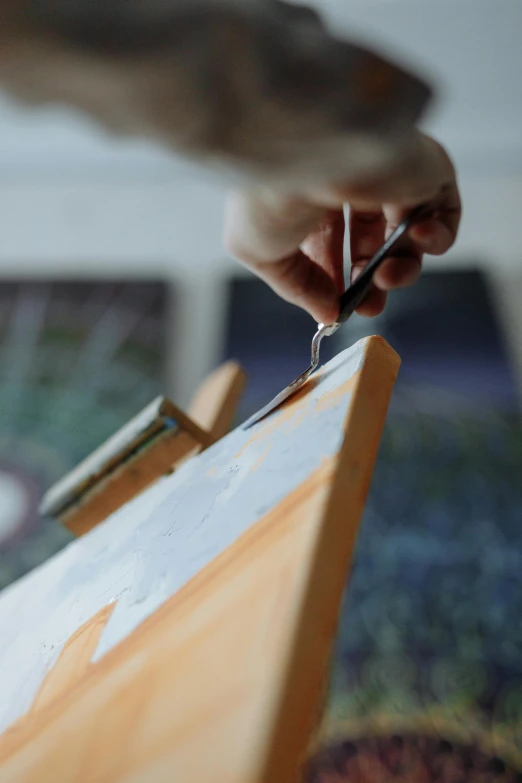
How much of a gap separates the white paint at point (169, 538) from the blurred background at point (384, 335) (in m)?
0.89

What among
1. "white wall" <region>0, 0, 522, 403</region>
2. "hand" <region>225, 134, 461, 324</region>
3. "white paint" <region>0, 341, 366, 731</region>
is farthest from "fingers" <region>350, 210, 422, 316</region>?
"white wall" <region>0, 0, 522, 403</region>

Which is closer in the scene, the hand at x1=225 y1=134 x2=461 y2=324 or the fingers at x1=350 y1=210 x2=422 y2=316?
the hand at x1=225 y1=134 x2=461 y2=324

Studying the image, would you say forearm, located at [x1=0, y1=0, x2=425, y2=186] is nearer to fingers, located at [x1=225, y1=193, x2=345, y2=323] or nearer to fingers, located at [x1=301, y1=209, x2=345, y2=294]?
fingers, located at [x1=225, y1=193, x2=345, y2=323]

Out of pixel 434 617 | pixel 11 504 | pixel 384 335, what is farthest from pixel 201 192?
pixel 434 617

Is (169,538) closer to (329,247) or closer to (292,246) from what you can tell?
(292,246)

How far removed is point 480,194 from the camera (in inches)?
71.3

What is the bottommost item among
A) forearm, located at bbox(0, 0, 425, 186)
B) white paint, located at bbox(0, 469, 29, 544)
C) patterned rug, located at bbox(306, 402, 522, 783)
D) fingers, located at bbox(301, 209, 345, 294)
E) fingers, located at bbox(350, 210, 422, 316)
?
patterned rug, located at bbox(306, 402, 522, 783)

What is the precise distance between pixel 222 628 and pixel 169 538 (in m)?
0.10

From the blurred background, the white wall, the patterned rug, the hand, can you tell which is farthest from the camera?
the white wall

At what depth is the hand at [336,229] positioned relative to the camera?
33cm

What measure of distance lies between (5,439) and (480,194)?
1.44 metres

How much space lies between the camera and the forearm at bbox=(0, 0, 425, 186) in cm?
19

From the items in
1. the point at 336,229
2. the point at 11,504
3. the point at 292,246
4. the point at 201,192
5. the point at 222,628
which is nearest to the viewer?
the point at 222,628

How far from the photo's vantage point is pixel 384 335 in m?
1.52
